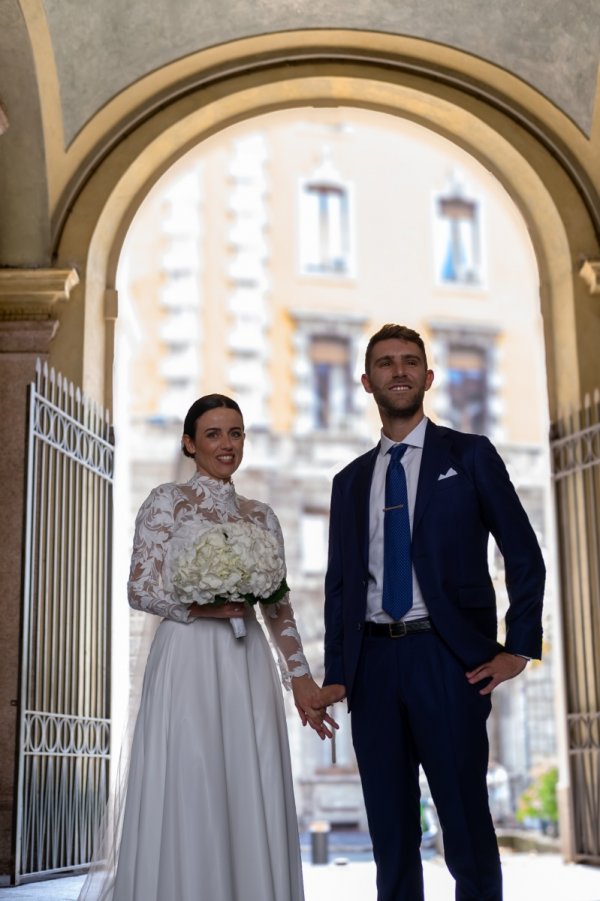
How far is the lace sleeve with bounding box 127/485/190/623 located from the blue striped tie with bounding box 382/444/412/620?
75 centimetres

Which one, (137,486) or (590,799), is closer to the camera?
(590,799)

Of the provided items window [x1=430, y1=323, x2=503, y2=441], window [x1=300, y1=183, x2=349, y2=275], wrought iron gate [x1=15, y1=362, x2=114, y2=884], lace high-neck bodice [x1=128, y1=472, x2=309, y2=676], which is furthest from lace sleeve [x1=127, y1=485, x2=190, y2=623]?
window [x1=300, y1=183, x2=349, y2=275]

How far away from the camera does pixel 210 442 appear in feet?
15.1

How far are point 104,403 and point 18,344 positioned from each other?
81 cm

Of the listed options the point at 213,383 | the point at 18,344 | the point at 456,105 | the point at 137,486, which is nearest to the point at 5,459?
the point at 18,344

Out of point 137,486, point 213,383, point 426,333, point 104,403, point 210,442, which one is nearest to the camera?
point 210,442

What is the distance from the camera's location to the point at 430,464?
13.8 feet

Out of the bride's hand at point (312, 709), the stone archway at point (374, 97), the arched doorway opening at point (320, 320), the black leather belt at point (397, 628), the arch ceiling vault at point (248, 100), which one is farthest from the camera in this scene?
the arched doorway opening at point (320, 320)

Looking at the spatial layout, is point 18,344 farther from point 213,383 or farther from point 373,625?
point 213,383

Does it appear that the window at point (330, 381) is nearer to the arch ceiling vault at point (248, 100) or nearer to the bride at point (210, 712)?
the arch ceiling vault at point (248, 100)

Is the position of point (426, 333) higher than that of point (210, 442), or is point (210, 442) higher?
Answer: point (426, 333)

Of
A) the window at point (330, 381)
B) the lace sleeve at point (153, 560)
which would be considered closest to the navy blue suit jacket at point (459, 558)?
the lace sleeve at point (153, 560)

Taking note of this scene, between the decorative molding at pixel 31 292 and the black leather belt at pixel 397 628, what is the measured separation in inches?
173

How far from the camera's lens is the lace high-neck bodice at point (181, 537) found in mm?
4410
